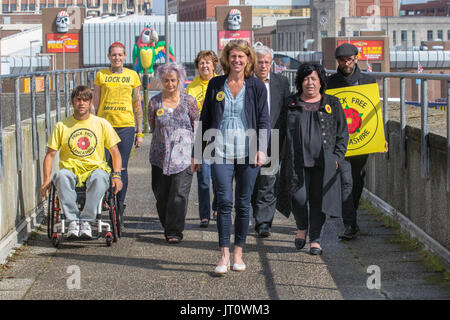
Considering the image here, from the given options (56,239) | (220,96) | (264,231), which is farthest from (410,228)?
(56,239)

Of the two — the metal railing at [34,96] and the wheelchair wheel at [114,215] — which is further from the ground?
the metal railing at [34,96]

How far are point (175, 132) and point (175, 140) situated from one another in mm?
71

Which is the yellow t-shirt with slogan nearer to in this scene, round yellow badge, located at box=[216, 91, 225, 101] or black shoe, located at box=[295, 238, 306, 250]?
round yellow badge, located at box=[216, 91, 225, 101]

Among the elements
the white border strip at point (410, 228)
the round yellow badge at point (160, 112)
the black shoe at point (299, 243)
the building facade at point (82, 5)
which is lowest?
the black shoe at point (299, 243)

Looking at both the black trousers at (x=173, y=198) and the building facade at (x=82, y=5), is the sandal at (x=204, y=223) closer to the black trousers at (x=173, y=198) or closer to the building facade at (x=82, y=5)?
the black trousers at (x=173, y=198)

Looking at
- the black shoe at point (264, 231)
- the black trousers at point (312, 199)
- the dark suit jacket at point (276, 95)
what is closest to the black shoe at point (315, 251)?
the black trousers at point (312, 199)

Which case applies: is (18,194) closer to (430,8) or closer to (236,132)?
(236,132)

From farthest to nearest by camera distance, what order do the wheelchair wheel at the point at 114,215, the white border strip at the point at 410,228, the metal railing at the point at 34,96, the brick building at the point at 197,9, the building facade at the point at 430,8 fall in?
1. the building facade at the point at 430,8
2. the brick building at the point at 197,9
3. the metal railing at the point at 34,96
4. the wheelchair wheel at the point at 114,215
5. the white border strip at the point at 410,228

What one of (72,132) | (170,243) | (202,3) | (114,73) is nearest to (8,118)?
(72,132)

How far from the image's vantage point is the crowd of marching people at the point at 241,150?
21.5ft

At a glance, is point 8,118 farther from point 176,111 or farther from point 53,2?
point 53,2

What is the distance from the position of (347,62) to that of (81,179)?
103 inches

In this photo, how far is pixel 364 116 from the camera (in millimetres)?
8297

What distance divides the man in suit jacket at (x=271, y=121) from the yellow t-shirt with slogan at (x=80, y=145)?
4.83 ft
